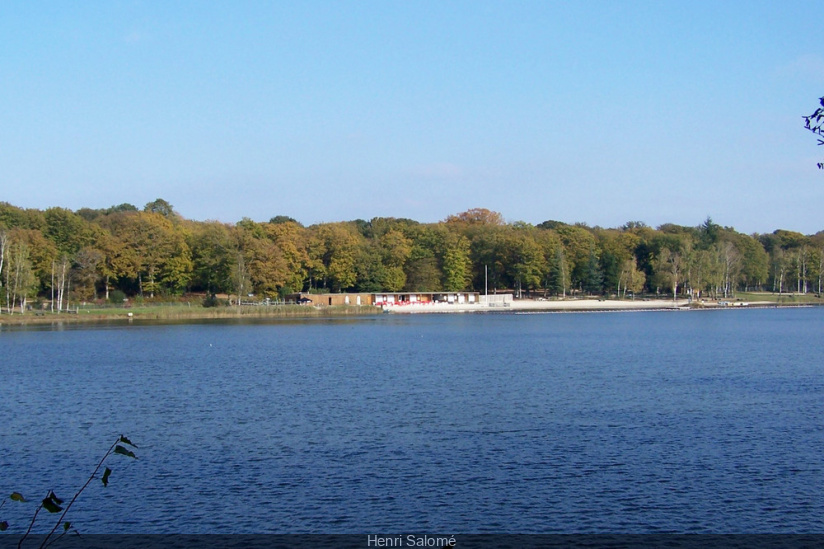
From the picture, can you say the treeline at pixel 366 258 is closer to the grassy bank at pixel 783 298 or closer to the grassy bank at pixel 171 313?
the grassy bank at pixel 783 298

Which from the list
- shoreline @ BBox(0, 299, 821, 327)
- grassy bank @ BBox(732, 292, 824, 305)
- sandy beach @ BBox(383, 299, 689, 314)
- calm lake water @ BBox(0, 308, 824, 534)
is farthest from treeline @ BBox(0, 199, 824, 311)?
calm lake water @ BBox(0, 308, 824, 534)

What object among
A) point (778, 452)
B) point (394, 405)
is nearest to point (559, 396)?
point (394, 405)

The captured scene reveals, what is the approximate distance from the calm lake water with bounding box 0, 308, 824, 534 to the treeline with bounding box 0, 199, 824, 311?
154 feet

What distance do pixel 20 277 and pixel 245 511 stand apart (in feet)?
221

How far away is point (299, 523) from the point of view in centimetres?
1211

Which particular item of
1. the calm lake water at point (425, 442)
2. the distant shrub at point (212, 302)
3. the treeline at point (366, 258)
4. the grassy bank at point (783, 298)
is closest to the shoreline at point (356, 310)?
the grassy bank at point (783, 298)

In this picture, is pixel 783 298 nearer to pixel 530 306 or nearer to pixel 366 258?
pixel 530 306

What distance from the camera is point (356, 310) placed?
319ft

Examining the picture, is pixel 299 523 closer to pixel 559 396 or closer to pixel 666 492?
pixel 666 492

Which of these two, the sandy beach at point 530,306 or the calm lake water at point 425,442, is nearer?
the calm lake water at point 425,442

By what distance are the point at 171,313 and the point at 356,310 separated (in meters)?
25.1

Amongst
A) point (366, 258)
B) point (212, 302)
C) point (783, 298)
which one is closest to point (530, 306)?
point (366, 258)

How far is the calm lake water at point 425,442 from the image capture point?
41.2 feet

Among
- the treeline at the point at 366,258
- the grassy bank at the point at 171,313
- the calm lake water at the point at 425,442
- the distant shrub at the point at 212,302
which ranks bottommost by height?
the calm lake water at the point at 425,442
